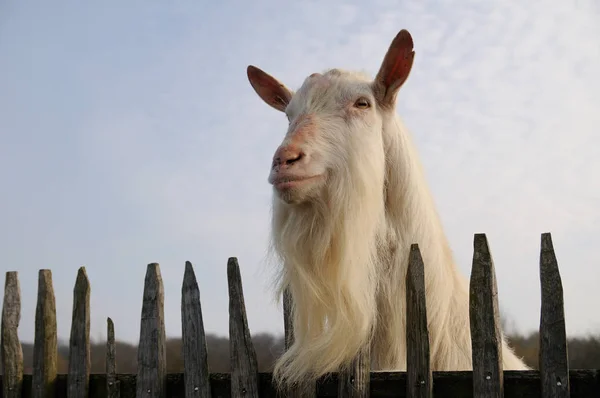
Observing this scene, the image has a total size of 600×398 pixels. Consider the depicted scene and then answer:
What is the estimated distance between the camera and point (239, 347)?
3.53m

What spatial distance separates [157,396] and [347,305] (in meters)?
1.20

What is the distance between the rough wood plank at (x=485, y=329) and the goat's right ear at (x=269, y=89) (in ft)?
5.60

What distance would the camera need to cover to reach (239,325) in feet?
11.7

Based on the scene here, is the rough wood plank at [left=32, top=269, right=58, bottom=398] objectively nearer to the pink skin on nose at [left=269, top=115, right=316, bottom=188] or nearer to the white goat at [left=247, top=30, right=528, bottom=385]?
the white goat at [left=247, top=30, right=528, bottom=385]

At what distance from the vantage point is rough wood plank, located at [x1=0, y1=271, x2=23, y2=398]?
4.33m

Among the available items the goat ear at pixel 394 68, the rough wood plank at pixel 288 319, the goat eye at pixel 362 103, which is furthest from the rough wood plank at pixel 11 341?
the goat ear at pixel 394 68

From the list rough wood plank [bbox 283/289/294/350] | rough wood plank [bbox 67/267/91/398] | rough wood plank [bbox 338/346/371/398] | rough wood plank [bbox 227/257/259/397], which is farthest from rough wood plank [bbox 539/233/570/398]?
rough wood plank [bbox 67/267/91/398]

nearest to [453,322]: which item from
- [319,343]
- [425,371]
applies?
[425,371]

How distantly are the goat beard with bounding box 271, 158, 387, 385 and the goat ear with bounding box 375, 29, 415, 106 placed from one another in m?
0.52

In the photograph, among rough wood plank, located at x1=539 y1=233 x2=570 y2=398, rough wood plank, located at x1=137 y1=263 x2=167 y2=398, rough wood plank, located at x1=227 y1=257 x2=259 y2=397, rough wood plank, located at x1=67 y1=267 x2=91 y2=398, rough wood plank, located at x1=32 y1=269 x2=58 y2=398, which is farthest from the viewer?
rough wood plank, located at x1=32 y1=269 x2=58 y2=398

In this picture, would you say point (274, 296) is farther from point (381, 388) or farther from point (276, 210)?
point (381, 388)

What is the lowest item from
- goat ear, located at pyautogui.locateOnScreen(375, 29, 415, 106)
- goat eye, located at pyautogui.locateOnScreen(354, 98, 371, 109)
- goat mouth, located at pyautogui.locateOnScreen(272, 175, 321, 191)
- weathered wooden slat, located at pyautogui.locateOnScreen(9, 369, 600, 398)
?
weathered wooden slat, located at pyautogui.locateOnScreen(9, 369, 600, 398)

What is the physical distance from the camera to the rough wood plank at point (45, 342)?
13.7 feet

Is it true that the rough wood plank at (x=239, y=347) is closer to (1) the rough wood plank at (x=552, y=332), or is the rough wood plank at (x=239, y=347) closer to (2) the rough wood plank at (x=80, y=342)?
(2) the rough wood plank at (x=80, y=342)
